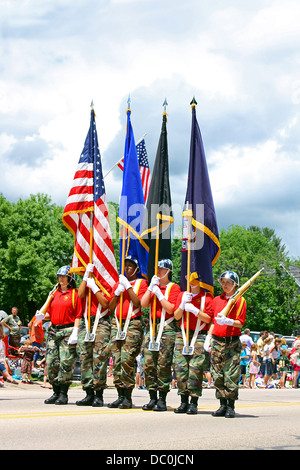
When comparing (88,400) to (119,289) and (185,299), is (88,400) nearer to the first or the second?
(119,289)

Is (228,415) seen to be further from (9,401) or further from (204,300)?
(9,401)

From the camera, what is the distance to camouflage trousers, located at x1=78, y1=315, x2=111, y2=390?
10.2 meters

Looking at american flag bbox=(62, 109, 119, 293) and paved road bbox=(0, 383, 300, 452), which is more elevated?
american flag bbox=(62, 109, 119, 293)

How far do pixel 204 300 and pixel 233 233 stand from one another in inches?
2442

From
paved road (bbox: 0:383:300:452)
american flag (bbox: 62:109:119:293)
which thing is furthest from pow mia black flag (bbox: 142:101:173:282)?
paved road (bbox: 0:383:300:452)

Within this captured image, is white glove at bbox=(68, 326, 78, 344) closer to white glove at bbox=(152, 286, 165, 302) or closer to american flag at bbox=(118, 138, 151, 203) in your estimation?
white glove at bbox=(152, 286, 165, 302)

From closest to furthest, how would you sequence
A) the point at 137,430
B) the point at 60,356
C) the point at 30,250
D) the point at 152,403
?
the point at 137,430, the point at 152,403, the point at 60,356, the point at 30,250

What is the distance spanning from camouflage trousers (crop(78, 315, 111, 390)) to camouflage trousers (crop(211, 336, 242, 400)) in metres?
1.67

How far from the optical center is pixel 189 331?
10016mm

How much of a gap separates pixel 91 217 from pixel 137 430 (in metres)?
4.37

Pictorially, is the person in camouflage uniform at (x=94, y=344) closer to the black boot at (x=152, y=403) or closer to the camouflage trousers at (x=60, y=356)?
the camouflage trousers at (x=60, y=356)

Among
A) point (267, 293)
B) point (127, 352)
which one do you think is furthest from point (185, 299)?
point (267, 293)

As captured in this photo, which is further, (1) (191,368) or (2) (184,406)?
(2) (184,406)

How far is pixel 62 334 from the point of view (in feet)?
34.3
